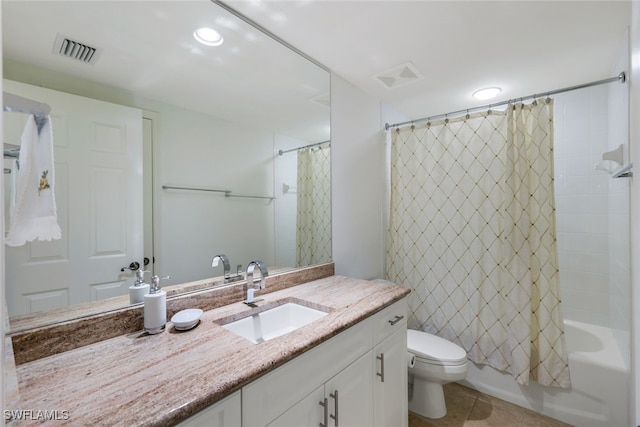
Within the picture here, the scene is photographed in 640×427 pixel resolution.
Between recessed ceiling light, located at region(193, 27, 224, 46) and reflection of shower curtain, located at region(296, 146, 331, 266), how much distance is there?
73 cm

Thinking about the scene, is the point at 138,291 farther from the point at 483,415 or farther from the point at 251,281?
the point at 483,415

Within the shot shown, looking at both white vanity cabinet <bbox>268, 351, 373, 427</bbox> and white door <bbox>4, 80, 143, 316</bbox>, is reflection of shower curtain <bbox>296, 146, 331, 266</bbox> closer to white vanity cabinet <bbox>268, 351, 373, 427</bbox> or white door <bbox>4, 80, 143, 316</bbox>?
white vanity cabinet <bbox>268, 351, 373, 427</bbox>

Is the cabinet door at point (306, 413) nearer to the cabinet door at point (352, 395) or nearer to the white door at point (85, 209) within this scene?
the cabinet door at point (352, 395)

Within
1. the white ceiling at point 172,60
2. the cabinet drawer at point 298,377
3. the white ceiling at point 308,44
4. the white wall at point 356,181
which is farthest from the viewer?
the white wall at point 356,181

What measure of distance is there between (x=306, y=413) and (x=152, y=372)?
50 centimetres

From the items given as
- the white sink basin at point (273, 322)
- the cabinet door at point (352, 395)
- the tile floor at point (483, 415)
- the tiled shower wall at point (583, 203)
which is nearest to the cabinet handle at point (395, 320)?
the cabinet door at point (352, 395)

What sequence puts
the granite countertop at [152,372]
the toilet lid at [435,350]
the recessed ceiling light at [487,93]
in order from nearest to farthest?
the granite countertop at [152,372]
the toilet lid at [435,350]
the recessed ceiling light at [487,93]

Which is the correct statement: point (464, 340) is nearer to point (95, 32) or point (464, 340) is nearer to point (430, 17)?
point (430, 17)

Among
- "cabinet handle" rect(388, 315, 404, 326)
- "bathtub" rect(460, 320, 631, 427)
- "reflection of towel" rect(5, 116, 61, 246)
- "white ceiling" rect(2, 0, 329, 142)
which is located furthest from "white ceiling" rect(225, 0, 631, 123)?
"bathtub" rect(460, 320, 631, 427)

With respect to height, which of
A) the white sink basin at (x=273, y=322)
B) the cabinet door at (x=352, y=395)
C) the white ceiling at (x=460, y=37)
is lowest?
the cabinet door at (x=352, y=395)

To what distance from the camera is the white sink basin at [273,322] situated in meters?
1.22

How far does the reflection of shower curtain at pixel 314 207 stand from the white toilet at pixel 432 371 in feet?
2.72

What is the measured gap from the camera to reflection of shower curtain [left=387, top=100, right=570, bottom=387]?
1738 millimetres

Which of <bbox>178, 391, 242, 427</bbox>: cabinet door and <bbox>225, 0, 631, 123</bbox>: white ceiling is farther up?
<bbox>225, 0, 631, 123</bbox>: white ceiling
